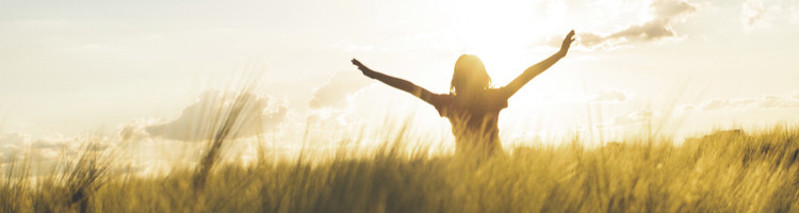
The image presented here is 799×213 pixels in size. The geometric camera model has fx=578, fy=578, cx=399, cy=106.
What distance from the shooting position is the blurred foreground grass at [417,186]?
2.09 metres

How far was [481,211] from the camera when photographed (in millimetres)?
2078

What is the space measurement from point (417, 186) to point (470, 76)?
255 centimetres

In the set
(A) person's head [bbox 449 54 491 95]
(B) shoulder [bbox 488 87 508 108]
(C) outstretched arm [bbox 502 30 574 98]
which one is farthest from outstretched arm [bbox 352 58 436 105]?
(C) outstretched arm [bbox 502 30 574 98]

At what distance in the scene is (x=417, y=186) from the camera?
7.20 ft

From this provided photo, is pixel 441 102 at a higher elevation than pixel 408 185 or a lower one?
higher

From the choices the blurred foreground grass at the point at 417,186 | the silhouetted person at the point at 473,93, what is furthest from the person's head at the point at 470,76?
the blurred foreground grass at the point at 417,186

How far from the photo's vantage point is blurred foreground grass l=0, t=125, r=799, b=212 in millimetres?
2090

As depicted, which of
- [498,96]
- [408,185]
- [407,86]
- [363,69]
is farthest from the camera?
[363,69]

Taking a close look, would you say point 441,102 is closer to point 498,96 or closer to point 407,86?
point 407,86

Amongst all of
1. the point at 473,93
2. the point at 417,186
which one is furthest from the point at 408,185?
the point at 473,93

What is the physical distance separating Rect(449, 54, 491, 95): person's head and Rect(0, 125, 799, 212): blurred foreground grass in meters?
1.31

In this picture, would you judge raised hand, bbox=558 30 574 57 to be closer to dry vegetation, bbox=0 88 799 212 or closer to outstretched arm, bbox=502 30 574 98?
outstretched arm, bbox=502 30 574 98

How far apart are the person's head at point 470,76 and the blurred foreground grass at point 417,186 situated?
1.31 meters

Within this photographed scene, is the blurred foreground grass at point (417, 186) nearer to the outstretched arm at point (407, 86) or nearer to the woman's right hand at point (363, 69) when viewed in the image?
the outstretched arm at point (407, 86)
